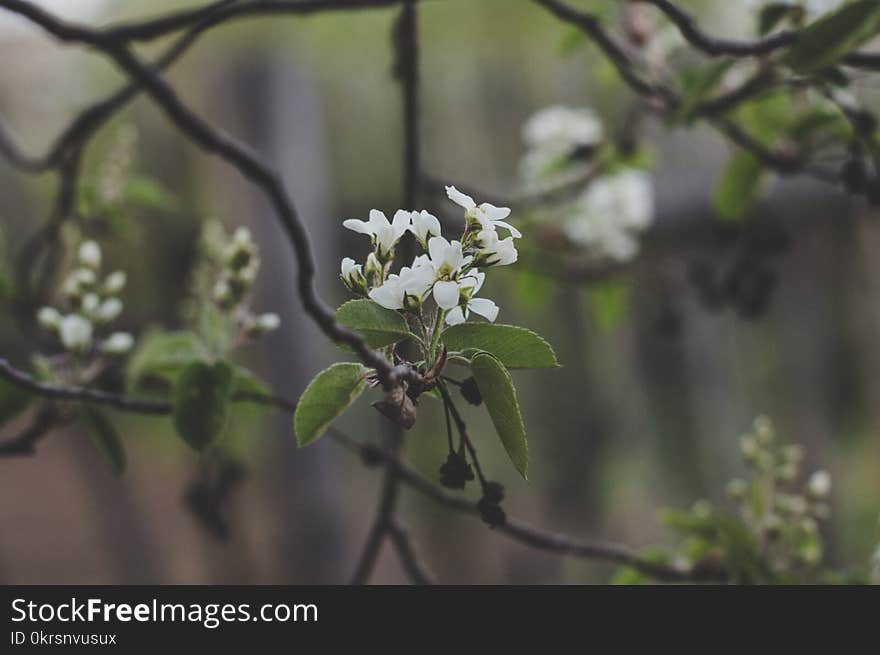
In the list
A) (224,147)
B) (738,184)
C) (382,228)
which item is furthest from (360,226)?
(738,184)

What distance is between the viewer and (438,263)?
31 centimetres

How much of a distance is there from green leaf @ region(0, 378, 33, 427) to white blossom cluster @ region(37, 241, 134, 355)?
0.04 metres

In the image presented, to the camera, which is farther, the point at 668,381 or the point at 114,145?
the point at 668,381

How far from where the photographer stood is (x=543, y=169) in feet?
2.93

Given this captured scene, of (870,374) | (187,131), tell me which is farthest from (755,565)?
(870,374)

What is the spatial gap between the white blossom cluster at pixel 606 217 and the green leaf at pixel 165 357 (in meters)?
0.49

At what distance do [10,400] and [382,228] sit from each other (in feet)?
1.06

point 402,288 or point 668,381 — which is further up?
point 668,381

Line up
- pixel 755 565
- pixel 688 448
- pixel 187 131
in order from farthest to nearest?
1. pixel 688 448
2. pixel 755 565
3. pixel 187 131

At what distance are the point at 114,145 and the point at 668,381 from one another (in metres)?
3.52

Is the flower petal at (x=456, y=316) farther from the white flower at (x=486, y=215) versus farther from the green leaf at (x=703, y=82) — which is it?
the green leaf at (x=703, y=82)

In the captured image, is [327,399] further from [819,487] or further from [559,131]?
[559,131]

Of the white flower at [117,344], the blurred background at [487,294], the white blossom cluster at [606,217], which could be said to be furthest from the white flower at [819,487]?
the blurred background at [487,294]
